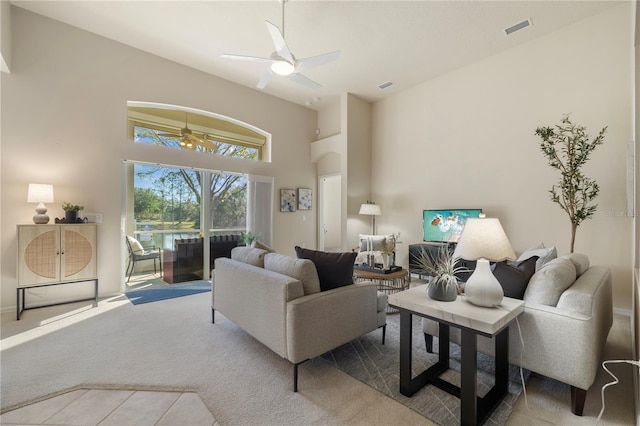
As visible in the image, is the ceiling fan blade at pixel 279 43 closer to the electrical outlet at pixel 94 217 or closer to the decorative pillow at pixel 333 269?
the decorative pillow at pixel 333 269

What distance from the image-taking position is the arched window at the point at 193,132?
4.60m

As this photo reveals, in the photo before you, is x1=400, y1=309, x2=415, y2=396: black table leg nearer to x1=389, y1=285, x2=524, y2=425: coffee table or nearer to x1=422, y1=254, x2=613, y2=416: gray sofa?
x1=389, y1=285, x2=524, y2=425: coffee table

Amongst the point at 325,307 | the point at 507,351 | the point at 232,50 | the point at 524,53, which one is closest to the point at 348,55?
the point at 232,50

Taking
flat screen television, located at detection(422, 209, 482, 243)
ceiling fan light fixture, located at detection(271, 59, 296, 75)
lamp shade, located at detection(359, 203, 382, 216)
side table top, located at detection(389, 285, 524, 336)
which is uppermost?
ceiling fan light fixture, located at detection(271, 59, 296, 75)

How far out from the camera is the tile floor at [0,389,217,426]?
1646 millimetres

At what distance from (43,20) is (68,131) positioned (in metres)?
1.48

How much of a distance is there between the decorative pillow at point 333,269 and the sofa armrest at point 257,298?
303 millimetres

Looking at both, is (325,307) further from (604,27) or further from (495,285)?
(604,27)

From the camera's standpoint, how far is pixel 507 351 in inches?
75.4

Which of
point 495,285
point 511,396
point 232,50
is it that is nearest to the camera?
point 495,285

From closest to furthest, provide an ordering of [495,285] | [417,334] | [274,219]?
[495,285] < [417,334] < [274,219]

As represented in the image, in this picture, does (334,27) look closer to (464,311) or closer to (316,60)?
(316,60)

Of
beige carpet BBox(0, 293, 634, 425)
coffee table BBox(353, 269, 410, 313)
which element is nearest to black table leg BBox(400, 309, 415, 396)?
beige carpet BBox(0, 293, 634, 425)

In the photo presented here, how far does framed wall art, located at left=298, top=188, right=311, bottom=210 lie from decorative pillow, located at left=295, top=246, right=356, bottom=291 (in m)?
4.26
